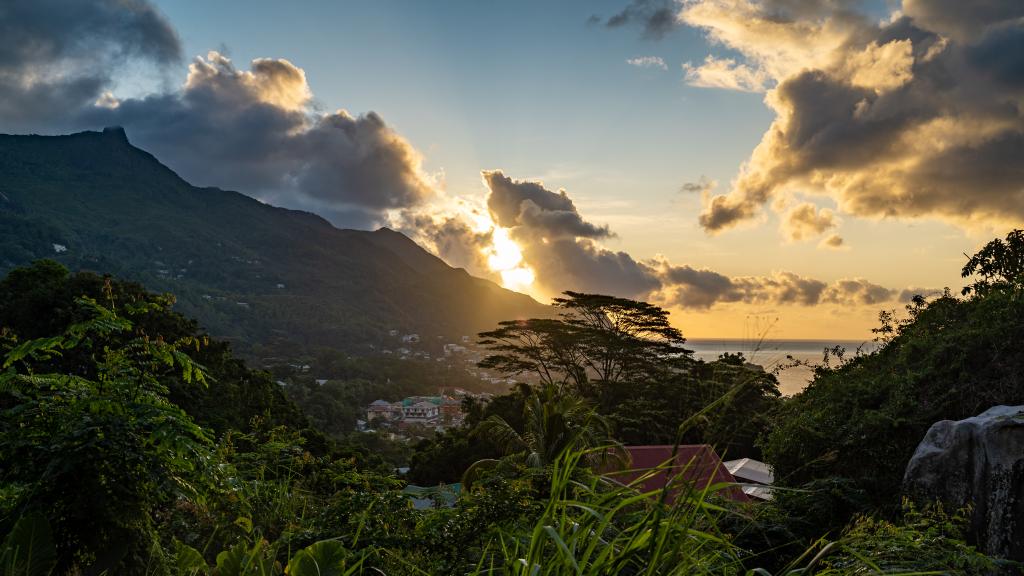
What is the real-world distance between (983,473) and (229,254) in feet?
409

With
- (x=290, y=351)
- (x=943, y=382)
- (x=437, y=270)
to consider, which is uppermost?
(x=437, y=270)

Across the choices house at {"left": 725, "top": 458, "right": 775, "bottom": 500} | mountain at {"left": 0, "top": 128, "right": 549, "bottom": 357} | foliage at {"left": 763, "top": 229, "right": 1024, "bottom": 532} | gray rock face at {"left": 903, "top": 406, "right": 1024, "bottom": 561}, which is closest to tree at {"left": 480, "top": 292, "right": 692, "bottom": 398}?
house at {"left": 725, "top": 458, "right": 775, "bottom": 500}

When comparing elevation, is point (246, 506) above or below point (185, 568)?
below

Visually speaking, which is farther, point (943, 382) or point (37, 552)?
point (943, 382)

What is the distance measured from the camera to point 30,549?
1896mm

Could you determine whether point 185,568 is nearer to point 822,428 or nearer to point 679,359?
point 822,428

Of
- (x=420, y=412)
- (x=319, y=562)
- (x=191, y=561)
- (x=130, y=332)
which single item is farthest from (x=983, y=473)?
(x=420, y=412)

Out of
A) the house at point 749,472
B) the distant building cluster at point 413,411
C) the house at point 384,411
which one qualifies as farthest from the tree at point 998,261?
the house at point 384,411

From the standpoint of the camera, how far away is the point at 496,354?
77.8ft

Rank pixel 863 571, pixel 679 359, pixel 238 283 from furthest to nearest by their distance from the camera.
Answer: pixel 238 283 → pixel 679 359 → pixel 863 571

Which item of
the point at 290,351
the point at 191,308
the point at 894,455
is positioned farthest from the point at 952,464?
the point at 191,308

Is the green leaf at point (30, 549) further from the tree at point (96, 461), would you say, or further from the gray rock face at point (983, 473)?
the gray rock face at point (983, 473)

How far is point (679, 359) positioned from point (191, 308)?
2790 inches

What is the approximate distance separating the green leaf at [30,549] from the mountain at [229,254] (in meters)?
67.3
